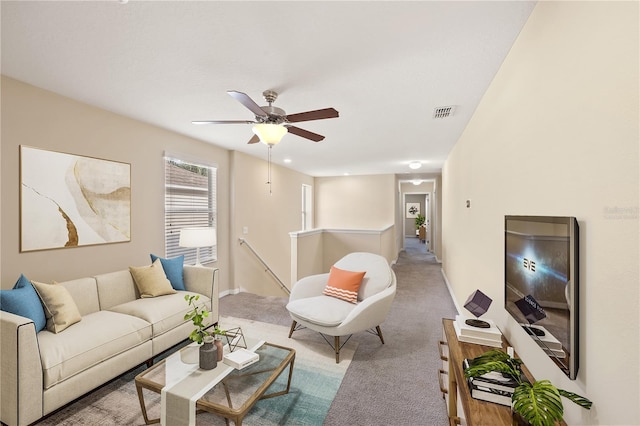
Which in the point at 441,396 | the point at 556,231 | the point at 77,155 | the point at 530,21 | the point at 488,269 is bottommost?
the point at 441,396

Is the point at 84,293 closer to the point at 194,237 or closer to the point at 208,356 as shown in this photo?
the point at 194,237

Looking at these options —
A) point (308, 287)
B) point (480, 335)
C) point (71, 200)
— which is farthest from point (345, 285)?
point (71, 200)

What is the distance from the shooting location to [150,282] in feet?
9.69

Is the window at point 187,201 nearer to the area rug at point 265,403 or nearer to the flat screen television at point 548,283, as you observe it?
the area rug at point 265,403

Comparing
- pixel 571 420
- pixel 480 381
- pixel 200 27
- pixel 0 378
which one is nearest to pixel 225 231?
pixel 0 378

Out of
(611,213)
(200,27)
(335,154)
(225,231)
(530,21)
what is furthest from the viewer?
(335,154)

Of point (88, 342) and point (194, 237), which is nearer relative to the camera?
point (88, 342)

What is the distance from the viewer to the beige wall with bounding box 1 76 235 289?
92.5 inches

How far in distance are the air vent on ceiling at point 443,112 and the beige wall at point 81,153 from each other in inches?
137

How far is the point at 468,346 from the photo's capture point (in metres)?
1.71

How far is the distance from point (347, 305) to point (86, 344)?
223 centimetres

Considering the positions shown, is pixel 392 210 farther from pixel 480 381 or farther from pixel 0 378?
pixel 0 378

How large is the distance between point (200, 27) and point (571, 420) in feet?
9.00

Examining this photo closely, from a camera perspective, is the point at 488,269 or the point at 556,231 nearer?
the point at 556,231
